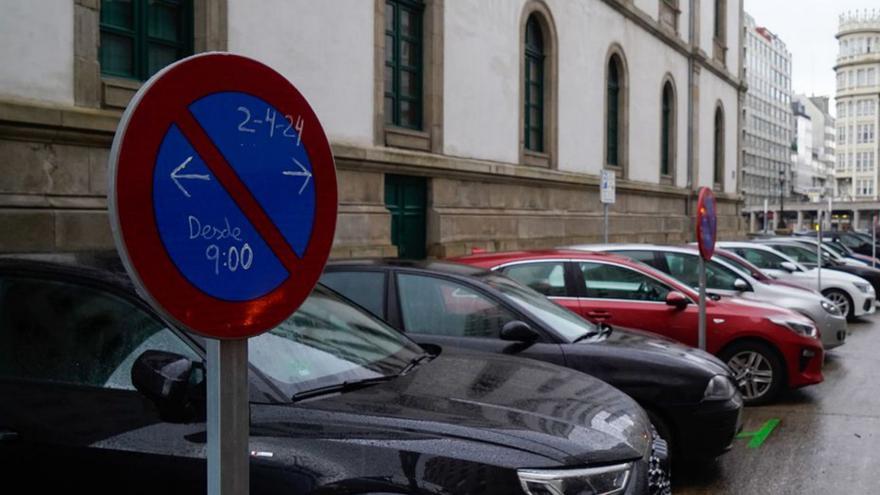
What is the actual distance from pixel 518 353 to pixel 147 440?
310 cm

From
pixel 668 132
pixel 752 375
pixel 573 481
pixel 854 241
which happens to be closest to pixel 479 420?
pixel 573 481

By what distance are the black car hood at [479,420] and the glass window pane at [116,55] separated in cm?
817

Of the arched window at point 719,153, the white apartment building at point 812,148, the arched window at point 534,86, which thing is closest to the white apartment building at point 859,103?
the white apartment building at point 812,148

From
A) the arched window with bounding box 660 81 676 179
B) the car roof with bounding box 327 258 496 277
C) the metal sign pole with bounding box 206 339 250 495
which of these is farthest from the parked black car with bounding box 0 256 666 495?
the arched window with bounding box 660 81 676 179

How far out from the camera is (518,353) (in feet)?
18.6

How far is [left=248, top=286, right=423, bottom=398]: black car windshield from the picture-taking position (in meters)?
3.35

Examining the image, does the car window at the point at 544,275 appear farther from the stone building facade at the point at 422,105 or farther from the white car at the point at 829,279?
the white car at the point at 829,279

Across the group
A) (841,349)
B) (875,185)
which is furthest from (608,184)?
(875,185)

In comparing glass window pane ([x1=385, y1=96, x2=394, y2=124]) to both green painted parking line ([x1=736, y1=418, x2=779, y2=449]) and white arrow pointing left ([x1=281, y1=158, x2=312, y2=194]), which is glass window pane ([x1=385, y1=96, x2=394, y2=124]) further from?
white arrow pointing left ([x1=281, y1=158, x2=312, y2=194])

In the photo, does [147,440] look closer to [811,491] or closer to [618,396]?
[618,396]

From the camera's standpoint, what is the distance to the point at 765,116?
12350cm

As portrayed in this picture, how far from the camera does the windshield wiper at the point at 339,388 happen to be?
322cm

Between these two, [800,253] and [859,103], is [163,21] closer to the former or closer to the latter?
[800,253]

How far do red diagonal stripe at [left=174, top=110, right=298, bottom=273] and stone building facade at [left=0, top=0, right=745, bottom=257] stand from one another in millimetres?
7968
